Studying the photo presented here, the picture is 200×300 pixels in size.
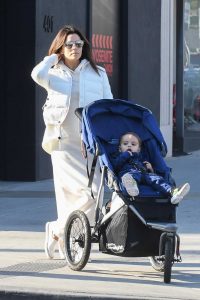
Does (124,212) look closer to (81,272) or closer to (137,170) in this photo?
(137,170)

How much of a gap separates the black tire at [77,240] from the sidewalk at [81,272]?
10 centimetres

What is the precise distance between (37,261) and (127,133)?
1.50 meters

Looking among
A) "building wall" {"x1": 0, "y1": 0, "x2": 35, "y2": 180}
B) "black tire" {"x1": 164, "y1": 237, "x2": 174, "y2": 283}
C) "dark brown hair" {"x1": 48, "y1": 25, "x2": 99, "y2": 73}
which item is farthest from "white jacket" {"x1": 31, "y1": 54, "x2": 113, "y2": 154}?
"building wall" {"x1": 0, "y1": 0, "x2": 35, "y2": 180}

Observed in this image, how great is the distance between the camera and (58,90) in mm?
8422

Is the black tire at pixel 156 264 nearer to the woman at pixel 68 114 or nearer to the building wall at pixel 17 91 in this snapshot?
the woman at pixel 68 114

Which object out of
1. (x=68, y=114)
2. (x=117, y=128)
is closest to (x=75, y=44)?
(x=68, y=114)

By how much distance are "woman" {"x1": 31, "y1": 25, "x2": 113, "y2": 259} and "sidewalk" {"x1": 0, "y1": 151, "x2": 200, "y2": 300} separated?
0.49 m

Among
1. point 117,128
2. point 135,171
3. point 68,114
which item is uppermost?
point 68,114

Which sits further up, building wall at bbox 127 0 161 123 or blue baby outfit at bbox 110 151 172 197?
building wall at bbox 127 0 161 123

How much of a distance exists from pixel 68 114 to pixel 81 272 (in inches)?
54.0

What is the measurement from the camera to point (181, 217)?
1138cm

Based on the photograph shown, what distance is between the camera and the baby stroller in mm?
7590

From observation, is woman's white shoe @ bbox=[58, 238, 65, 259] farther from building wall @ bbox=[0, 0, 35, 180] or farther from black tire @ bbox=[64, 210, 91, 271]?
building wall @ bbox=[0, 0, 35, 180]

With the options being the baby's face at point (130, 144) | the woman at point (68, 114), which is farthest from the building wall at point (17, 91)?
the baby's face at point (130, 144)
